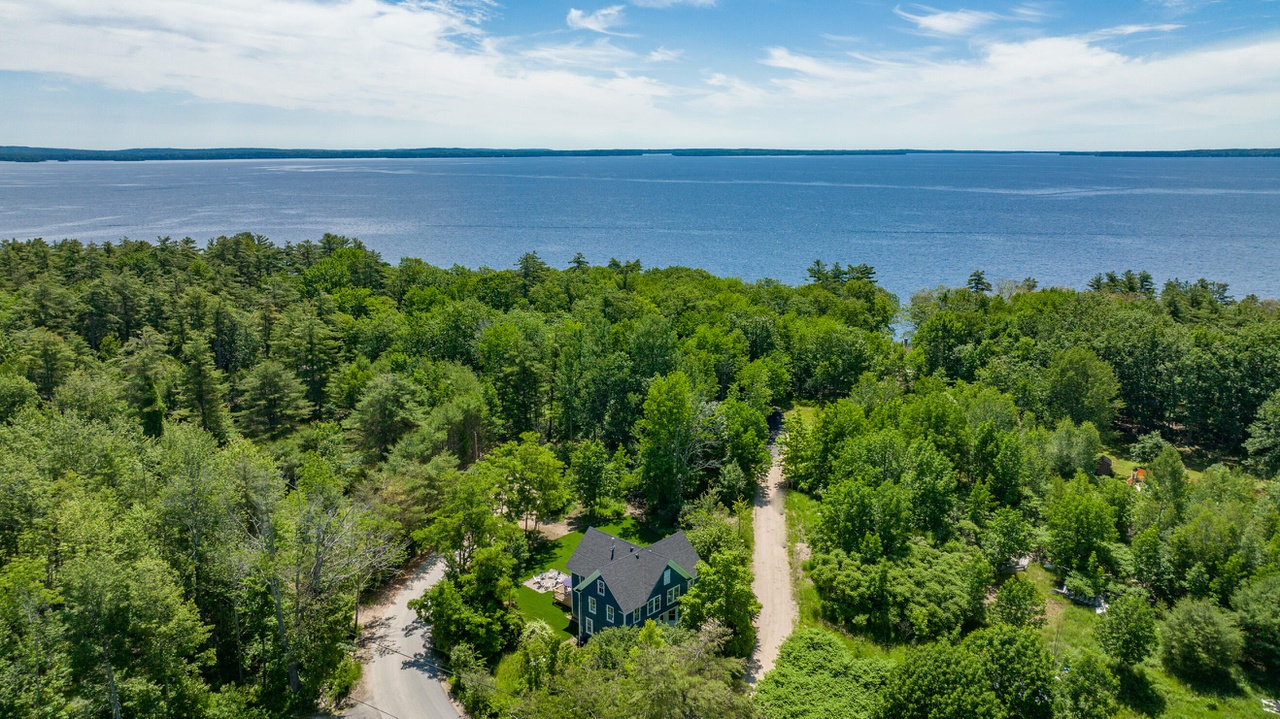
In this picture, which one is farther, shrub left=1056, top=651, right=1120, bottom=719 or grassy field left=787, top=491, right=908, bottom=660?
grassy field left=787, top=491, right=908, bottom=660

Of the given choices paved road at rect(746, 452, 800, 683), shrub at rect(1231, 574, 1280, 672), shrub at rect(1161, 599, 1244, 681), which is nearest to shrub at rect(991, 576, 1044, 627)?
shrub at rect(1161, 599, 1244, 681)

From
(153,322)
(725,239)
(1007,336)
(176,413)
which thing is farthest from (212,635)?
(725,239)

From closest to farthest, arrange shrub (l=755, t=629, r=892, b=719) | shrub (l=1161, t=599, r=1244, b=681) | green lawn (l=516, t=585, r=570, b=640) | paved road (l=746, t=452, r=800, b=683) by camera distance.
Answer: shrub (l=755, t=629, r=892, b=719)
shrub (l=1161, t=599, r=1244, b=681)
paved road (l=746, t=452, r=800, b=683)
green lawn (l=516, t=585, r=570, b=640)

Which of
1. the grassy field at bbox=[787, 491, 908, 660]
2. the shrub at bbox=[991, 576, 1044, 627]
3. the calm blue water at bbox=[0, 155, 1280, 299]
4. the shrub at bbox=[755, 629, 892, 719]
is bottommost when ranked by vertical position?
the grassy field at bbox=[787, 491, 908, 660]

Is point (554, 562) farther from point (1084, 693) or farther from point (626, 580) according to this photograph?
point (1084, 693)

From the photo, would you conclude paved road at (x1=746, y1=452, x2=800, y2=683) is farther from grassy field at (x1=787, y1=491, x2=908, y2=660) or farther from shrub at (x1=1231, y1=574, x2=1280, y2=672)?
shrub at (x1=1231, y1=574, x2=1280, y2=672)

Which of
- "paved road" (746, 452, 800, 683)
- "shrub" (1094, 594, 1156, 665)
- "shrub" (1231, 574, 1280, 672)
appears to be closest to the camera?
"shrub" (1094, 594, 1156, 665)

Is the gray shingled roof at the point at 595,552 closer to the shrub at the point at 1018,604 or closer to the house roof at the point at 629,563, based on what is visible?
the house roof at the point at 629,563

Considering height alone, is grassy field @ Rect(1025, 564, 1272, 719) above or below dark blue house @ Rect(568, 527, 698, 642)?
below
